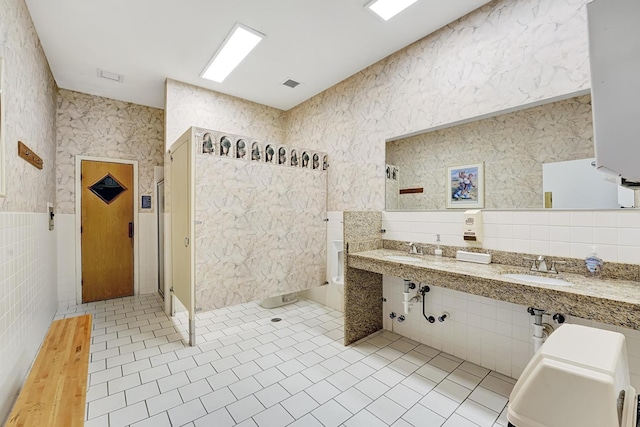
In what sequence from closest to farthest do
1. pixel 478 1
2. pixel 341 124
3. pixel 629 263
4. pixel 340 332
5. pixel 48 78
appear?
pixel 629 263
pixel 478 1
pixel 340 332
pixel 48 78
pixel 341 124

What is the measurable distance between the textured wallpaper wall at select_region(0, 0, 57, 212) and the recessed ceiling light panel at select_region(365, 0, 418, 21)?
251 centimetres

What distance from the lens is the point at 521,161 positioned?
2.17 meters

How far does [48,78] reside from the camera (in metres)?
3.24

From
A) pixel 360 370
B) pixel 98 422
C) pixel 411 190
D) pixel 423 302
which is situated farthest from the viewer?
pixel 411 190

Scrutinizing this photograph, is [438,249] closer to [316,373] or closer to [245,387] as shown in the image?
[316,373]

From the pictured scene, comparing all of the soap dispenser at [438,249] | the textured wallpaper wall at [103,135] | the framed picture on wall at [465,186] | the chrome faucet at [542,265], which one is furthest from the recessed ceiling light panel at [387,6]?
the textured wallpaper wall at [103,135]

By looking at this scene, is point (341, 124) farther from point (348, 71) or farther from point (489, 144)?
point (489, 144)

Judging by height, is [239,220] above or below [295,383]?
above

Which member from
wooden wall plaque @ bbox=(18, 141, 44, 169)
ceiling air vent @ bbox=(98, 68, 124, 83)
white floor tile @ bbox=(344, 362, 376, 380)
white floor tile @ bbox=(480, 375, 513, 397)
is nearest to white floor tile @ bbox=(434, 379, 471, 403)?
white floor tile @ bbox=(480, 375, 513, 397)

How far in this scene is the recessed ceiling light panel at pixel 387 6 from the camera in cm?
226

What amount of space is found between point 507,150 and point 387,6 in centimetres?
154

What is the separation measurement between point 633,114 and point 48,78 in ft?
16.1

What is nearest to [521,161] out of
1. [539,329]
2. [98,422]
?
[539,329]

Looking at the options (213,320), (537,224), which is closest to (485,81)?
(537,224)
